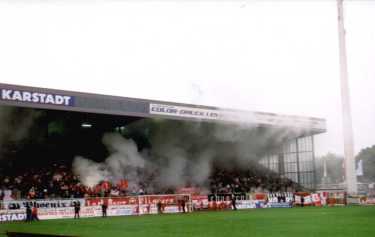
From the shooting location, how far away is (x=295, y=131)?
47.8m

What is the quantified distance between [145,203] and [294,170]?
72.2ft

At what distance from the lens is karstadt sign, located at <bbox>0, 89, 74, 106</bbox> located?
3011 cm

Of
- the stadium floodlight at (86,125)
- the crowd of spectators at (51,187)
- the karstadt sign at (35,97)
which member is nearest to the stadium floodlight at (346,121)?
the crowd of spectators at (51,187)

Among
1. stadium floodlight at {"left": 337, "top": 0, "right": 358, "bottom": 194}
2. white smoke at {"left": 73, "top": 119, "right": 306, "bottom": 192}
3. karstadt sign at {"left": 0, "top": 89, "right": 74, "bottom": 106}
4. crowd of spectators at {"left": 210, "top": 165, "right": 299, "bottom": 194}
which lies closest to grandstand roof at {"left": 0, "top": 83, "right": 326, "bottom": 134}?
karstadt sign at {"left": 0, "top": 89, "right": 74, "bottom": 106}

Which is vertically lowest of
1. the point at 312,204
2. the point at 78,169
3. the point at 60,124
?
the point at 312,204

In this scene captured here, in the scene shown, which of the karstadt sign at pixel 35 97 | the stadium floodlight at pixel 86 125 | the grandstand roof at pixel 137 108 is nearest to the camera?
A: the karstadt sign at pixel 35 97

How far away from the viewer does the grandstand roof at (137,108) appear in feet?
102

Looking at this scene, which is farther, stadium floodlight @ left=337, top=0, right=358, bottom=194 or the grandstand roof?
stadium floodlight @ left=337, top=0, right=358, bottom=194

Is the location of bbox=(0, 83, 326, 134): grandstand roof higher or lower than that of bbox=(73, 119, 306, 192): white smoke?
higher

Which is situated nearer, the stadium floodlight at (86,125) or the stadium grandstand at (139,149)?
the stadium grandstand at (139,149)

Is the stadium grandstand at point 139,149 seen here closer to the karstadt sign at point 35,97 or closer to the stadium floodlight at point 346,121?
the karstadt sign at point 35,97

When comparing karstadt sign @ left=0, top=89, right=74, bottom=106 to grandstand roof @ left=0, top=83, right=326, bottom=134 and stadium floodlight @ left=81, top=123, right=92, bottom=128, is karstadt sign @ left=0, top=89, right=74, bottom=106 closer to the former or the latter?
grandstand roof @ left=0, top=83, right=326, bottom=134

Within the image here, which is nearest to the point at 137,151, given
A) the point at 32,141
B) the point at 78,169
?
the point at 78,169

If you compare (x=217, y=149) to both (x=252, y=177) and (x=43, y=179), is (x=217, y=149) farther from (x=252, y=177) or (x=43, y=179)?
(x=43, y=179)
